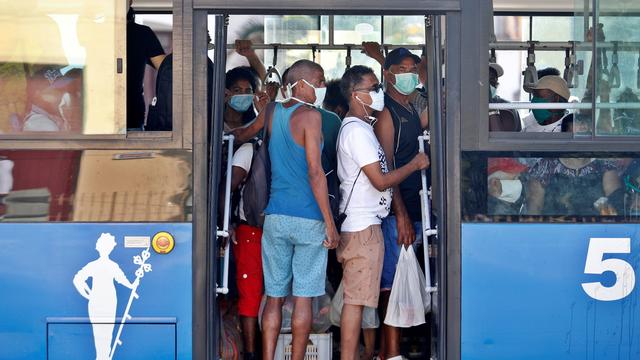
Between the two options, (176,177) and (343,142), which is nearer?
(176,177)

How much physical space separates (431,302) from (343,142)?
95 centimetres

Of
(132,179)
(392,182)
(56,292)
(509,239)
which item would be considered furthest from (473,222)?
(56,292)

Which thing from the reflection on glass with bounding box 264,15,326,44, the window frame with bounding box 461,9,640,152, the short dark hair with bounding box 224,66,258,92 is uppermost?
the reflection on glass with bounding box 264,15,326,44

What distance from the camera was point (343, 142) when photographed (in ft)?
16.5

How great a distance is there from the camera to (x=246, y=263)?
5.20 m

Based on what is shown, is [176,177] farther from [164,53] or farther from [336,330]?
[336,330]

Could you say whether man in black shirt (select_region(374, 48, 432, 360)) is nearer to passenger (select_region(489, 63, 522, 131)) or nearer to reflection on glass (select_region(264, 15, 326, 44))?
passenger (select_region(489, 63, 522, 131))

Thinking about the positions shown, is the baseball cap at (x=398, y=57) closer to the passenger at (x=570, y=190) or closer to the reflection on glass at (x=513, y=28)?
the passenger at (x=570, y=190)

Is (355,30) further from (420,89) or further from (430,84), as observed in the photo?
(430,84)

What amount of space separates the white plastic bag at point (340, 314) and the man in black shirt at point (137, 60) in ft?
4.66

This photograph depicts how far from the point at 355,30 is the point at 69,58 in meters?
2.86

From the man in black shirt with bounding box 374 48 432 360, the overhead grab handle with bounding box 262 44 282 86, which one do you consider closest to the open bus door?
the man in black shirt with bounding box 374 48 432 360

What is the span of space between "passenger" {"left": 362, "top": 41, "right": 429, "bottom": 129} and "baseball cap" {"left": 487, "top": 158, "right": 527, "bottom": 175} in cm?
72

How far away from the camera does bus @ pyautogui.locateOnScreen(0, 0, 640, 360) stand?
4434mm
